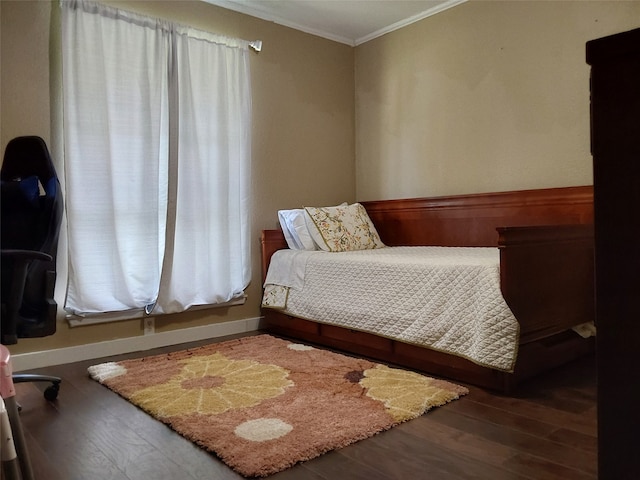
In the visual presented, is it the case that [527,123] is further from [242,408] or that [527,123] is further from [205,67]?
[242,408]

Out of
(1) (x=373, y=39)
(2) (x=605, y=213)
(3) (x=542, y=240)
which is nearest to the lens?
(2) (x=605, y=213)

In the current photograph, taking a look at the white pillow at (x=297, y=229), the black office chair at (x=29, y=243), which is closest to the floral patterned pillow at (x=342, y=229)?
the white pillow at (x=297, y=229)

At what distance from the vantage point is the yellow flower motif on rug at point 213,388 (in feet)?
6.03

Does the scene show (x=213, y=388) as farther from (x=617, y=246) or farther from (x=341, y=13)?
(x=341, y=13)

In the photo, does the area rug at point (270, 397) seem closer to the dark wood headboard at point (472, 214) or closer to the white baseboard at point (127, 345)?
the white baseboard at point (127, 345)

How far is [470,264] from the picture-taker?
2.09 meters

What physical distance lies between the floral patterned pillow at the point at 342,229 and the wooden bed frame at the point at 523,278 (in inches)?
13.2

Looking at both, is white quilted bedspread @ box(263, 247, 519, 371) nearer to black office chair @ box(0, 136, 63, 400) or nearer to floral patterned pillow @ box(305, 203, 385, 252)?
floral patterned pillow @ box(305, 203, 385, 252)

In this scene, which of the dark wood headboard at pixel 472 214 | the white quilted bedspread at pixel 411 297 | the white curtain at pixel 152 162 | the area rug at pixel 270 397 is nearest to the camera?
the area rug at pixel 270 397

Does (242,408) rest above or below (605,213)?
below

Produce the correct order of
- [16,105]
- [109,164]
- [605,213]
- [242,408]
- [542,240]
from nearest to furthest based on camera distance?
[605,213], [242,408], [542,240], [16,105], [109,164]

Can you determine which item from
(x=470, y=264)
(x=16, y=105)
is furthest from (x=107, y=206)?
(x=470, y=264)

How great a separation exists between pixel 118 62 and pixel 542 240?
2.32 m

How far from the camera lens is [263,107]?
3371 mm
